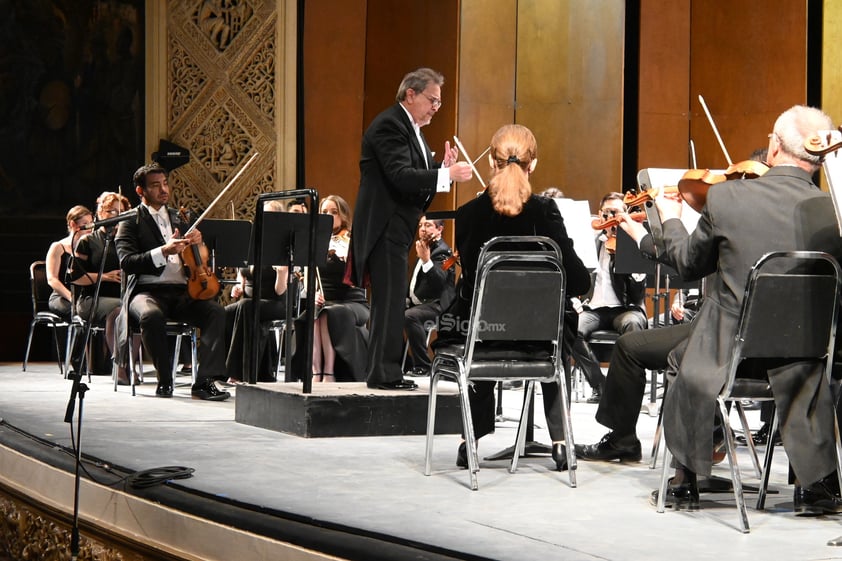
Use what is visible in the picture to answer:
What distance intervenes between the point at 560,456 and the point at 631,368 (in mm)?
401

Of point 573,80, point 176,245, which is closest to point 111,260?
point 176,245

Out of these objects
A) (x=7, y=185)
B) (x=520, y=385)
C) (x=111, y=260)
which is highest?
(x=7, y=185)

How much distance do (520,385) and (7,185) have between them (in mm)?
4784

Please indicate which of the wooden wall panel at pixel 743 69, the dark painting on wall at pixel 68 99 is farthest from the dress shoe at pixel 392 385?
the dark painting on wall at pixel 68 99

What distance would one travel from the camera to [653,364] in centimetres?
385

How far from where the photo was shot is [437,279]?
7.62 m

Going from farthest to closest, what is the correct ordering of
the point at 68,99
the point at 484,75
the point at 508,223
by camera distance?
1. the point at 68,99
2. the point at 484,75
3. the point at 508,223

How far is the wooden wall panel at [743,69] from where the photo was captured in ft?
28.5

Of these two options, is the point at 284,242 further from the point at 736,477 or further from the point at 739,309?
the point at 736,477

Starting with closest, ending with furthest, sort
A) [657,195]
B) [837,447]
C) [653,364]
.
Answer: [837,447] → [657,195] → [653,364]

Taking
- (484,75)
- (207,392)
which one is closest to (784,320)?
(207,392)

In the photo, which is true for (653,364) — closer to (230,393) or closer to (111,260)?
(230,393)

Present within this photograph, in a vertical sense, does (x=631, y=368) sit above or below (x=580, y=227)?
below

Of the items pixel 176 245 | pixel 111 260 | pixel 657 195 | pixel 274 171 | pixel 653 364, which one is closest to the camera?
pixel 657 195
